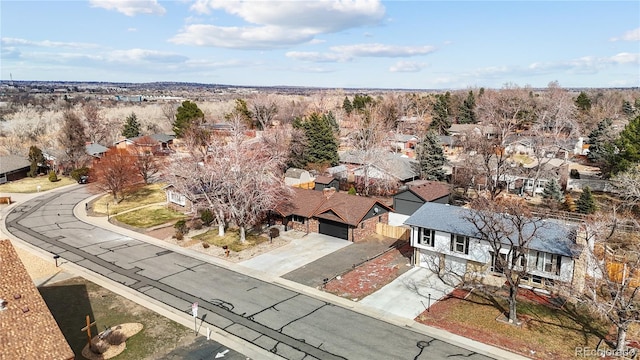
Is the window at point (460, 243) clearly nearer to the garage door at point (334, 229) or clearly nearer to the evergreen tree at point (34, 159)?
the garage door at point (334, 229)

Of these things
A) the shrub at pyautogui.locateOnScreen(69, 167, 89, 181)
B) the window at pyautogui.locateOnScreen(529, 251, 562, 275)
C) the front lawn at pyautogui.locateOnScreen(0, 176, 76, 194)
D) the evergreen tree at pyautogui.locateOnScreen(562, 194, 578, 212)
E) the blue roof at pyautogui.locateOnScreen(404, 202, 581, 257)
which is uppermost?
the blue roof at pyautogui.locateOnScreen(404, 202, 581, 257)

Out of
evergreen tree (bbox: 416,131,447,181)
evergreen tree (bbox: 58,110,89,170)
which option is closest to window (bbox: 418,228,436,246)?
evergreen tree (bbox: 416,131,447,181)

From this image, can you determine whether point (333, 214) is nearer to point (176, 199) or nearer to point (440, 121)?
point (176, 199)

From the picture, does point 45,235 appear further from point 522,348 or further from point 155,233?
point 522,348

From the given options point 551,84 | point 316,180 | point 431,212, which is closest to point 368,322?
point 431,212

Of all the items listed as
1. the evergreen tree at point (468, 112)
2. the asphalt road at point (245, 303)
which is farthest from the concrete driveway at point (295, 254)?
the evergreen tree at point (468, 112)

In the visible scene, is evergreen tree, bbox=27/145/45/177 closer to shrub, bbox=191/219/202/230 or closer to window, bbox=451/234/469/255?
shrub, bbox=191/219/202/230
